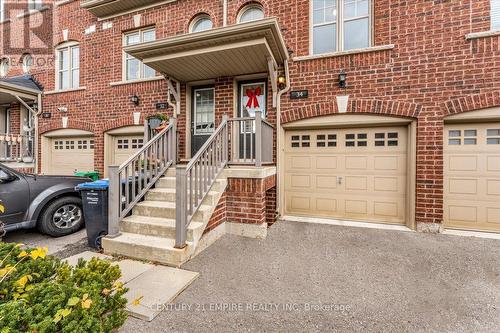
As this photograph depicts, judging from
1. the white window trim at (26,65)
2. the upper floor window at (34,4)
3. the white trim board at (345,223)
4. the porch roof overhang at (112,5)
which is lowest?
the white trim board at (345,223)

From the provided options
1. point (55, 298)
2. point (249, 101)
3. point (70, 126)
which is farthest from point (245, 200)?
point (70, 126)

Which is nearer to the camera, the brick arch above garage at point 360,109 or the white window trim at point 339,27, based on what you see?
the brick arch above garage at point 360,109

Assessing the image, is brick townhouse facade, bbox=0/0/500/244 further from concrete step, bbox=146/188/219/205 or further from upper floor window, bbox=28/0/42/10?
upper floor window, bbox=28/0/42/10

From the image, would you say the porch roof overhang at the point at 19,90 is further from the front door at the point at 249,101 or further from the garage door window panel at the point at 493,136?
the garage door window panel at the point at 493,136

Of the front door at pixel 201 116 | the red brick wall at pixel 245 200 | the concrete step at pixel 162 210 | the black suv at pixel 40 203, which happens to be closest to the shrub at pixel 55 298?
the concrete step at pixel 162 210

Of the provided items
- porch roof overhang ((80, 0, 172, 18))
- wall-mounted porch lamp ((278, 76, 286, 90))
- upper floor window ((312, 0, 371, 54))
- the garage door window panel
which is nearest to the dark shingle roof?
porch roof overhang ((80, 0, 172, 18))

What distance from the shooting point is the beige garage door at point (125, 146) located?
685 cm

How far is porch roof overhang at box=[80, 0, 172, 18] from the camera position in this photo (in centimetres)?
654

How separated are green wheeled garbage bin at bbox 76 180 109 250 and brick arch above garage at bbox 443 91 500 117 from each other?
6.29 m

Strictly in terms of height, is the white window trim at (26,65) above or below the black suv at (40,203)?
above

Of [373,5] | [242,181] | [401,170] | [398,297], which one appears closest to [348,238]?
[398,297]

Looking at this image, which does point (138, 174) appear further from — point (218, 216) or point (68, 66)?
point (68, 66)

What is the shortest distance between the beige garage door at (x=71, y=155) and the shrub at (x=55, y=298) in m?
5.88

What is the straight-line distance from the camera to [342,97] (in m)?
4.95
